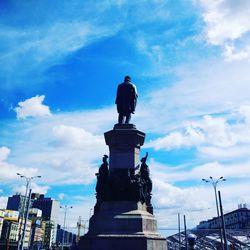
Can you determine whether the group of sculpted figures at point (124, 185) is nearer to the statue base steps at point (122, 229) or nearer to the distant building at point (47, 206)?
the statue base steps at point (122, 229)

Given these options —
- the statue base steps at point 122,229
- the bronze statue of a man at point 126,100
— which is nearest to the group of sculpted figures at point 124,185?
the statue base steps at point 122,229

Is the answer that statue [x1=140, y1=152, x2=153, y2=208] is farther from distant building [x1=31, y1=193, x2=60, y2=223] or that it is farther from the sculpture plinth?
distant building [x1=31, y1=193, x2=60, y2=223]

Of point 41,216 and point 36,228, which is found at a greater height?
point 41,216

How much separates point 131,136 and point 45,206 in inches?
6425

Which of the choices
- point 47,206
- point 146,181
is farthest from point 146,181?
point 47,206

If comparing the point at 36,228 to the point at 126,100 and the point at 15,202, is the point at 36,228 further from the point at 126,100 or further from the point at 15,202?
the point at 126,100

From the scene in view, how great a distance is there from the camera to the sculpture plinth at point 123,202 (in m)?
14.4

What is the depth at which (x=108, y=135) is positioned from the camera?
17594mm

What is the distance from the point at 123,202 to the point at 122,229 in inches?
60.2

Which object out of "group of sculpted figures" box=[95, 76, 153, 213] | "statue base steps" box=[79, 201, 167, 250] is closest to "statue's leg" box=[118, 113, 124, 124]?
"group of sculpted figures" box=[95, 76, 153, 213]

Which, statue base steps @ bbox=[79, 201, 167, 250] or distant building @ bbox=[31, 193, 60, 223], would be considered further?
distant building @ bbox=[31, 193, 60, 223]

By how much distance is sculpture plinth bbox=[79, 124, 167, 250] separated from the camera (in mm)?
14391

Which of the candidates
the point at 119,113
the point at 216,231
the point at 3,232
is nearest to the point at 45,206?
the point at 3,232

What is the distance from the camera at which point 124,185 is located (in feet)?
53.6
